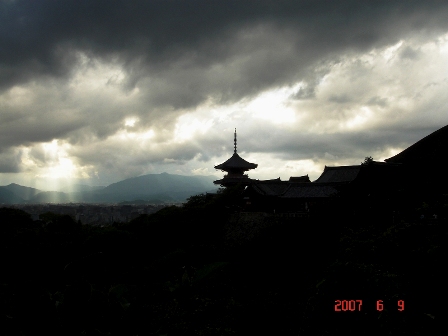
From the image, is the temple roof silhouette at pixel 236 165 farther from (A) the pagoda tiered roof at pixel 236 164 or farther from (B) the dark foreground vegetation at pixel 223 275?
(B) the dark foreground vegetation at pixel 223 275

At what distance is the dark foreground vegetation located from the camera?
520 centimetres

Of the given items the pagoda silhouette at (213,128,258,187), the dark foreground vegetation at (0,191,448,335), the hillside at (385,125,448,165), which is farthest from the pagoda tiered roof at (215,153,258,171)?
the hillside at (385,125,448,165)

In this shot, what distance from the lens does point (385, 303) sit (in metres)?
7.77

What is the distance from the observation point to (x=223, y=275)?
57.6 ft

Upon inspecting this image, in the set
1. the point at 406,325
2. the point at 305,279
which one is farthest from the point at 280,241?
the point at 406,325

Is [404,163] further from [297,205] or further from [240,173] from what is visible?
[240,173]

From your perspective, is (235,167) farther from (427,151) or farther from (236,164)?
(427,151)

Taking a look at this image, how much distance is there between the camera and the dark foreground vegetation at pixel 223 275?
5203 mm
